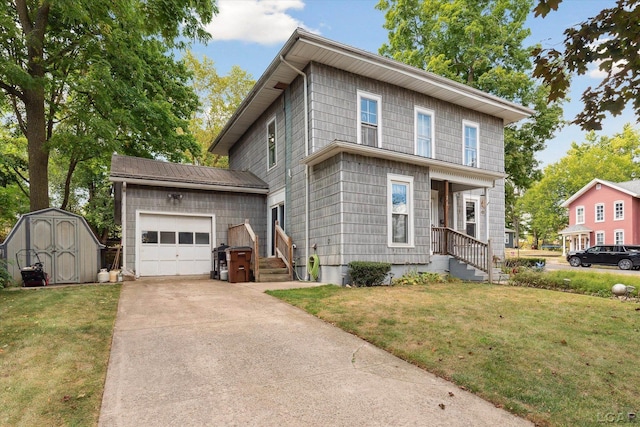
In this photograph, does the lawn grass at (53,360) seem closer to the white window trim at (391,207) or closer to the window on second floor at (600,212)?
the white window trim at (391,207)

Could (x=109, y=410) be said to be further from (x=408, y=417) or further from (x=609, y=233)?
(x=609, y=233)

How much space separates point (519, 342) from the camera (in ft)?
14.8

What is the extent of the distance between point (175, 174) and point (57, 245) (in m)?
4.18

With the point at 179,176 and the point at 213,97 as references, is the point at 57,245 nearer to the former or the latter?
the point at 179,176

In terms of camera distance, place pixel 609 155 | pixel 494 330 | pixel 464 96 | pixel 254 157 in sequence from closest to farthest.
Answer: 1. pixel 494 330
2. pixel 464 96
3. pixel 254 157
4. pixel 609 155

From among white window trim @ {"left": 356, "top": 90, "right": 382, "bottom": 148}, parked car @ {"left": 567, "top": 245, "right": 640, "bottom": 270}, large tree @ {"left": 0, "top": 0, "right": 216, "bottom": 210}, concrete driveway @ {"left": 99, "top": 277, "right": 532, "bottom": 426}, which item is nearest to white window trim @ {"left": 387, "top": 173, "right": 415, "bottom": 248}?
white window trim @ {"left": 356, "top": 90, "right": 382, "bottom": 148}

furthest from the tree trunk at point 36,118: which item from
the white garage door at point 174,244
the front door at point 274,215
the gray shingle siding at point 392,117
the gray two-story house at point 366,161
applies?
the gray shingle siding at point 392,117

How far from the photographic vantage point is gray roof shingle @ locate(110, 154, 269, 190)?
38.8ft

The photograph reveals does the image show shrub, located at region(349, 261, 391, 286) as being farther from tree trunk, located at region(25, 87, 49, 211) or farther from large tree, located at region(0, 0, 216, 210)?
tree trunk, located at region(25, 87, 49, 211)

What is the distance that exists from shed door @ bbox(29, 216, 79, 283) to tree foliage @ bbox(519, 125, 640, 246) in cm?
4418

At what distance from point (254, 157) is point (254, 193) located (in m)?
2.45

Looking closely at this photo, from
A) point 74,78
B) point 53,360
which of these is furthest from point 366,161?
point 74,78

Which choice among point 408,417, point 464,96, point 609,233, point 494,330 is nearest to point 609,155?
point 609,233

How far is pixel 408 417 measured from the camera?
2.79 m
